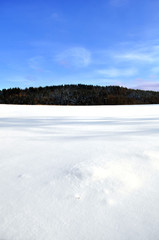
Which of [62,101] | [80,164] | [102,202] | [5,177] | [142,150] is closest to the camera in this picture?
[102,202]

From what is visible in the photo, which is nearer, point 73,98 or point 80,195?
point 80,195

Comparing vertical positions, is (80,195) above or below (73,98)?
below

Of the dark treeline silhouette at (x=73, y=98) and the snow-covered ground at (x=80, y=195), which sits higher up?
the dark treeline silhouette at (x=73, y=98)

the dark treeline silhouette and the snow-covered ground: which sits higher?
the dark treeline silhouette

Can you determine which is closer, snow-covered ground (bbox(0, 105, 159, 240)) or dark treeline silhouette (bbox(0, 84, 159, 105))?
snow-covered ground (bbox(0, 105, 159, 240))

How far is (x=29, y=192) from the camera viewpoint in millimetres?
665

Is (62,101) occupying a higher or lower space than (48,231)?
higher

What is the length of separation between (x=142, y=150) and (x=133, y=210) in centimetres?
65

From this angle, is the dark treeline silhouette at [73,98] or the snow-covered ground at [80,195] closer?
the snow-covered ground at [80,195]

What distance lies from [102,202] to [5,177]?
52 cm

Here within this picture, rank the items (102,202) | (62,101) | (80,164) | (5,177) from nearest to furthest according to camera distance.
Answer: (102,202) → (5,177) → (80,164) → (62,101)

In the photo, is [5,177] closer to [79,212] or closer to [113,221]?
[79,212]

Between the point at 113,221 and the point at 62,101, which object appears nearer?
the point at 113,221

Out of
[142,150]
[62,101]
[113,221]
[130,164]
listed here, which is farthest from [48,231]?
[62,101]
